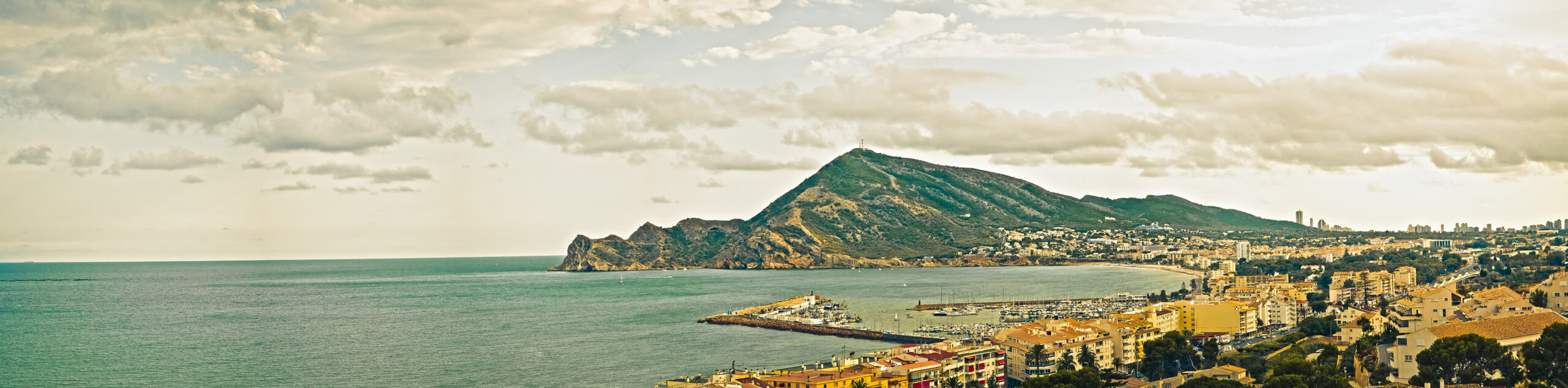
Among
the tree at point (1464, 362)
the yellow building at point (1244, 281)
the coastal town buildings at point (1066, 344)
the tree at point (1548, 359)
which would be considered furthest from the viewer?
the yellow building at point (1244, 281)

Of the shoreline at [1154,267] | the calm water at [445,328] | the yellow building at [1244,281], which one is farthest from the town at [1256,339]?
the shoreline at [1154,267]

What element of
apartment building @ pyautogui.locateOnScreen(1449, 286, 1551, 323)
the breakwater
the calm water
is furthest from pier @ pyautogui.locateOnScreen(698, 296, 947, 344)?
apartment building @ pyautogui.locateOnScreen(1449, 286, 1551, 323)

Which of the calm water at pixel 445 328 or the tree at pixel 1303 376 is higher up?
the tree at pixel 1303 376

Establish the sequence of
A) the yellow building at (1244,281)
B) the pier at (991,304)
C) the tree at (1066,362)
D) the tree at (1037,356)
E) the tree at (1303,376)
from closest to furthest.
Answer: the tree at (1303,376)
the tree at (1066,362)
the tree at (1037,356)
the yellow building at (1244,281)
the pier at (991,304)

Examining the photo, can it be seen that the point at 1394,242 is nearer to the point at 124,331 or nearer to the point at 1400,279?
the point at 1400,279

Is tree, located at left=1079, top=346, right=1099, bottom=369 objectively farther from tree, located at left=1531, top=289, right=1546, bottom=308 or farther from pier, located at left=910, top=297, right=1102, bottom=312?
pier, located at left=910, top=297, right=1102, bottom=312

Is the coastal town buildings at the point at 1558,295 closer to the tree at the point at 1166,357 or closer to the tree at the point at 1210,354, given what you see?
the tree at the point at 1210,354

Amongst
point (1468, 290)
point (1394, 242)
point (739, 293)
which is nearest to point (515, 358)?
point (1468, 290)
